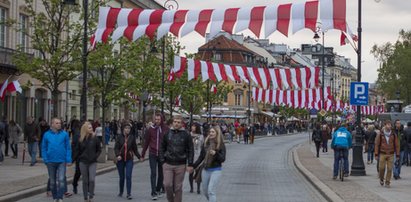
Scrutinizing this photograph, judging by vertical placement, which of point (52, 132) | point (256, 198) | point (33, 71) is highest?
point (33, 71)

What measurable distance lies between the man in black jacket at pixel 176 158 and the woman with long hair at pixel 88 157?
2.73 m

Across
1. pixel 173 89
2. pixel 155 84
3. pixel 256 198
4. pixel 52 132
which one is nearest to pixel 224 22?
pixel 256 198

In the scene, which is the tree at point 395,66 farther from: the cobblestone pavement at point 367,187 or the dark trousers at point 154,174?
the dark trousers at point 154,174

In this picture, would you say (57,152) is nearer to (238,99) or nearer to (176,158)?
(176,158)

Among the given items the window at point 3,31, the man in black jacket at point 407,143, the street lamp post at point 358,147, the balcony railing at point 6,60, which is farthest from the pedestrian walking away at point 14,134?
the man in black jacket at point 407,143

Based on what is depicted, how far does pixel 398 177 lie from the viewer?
23.1 meters

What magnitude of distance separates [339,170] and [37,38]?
12.5 meters

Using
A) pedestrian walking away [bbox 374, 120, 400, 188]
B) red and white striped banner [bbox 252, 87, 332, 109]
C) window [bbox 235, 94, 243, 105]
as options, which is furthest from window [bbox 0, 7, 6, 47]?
window [bbox 235, 94, 243, 105]

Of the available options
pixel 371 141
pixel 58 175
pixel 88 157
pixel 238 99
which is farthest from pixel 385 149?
pixel 238 99

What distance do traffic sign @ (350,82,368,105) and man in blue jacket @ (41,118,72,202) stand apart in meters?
11.5

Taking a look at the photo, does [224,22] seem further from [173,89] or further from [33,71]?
[173,89]

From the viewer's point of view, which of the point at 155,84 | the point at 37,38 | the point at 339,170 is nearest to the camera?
the point at 339,170

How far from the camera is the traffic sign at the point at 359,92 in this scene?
78.4ft

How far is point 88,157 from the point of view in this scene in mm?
15602
